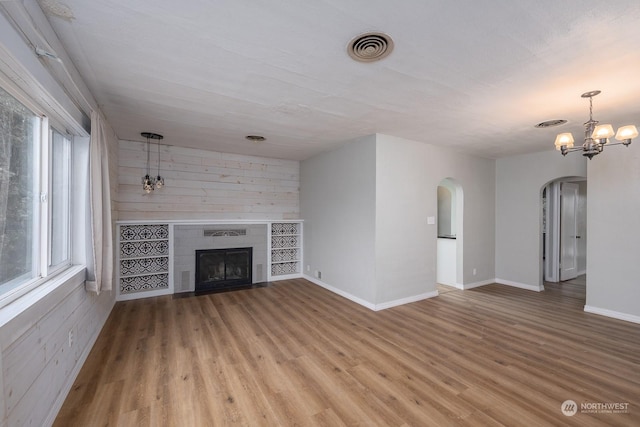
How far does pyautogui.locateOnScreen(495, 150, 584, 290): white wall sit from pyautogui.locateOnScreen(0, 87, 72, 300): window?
21.5 ft

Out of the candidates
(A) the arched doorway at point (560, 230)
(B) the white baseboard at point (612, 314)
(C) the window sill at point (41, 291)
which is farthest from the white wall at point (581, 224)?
(C) the window sill at point (41, 291)

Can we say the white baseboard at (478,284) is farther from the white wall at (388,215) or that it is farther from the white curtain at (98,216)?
the white curtain at (98,216)

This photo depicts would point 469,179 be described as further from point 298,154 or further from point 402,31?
point 402,31

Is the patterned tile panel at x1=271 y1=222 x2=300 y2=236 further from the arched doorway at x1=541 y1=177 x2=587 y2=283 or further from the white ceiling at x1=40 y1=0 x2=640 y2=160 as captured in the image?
the arched doorway at x1=541 y1=177 x2=587 y2=283

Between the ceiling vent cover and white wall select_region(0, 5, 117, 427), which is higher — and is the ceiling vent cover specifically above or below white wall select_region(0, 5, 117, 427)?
above

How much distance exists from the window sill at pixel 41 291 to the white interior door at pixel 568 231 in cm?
772

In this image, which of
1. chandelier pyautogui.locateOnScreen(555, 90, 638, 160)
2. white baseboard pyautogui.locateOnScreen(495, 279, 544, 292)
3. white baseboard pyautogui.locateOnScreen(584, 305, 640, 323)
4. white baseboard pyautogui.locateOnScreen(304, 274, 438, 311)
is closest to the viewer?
chandelier pyautogui.locateOnScreen(555, 90, 638, 160)

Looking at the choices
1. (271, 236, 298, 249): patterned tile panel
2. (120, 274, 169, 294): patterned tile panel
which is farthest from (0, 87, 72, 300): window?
(271, 236, 298, 249): patterned tile panel

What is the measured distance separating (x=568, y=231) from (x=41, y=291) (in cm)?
806

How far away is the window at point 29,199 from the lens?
5.10 feet

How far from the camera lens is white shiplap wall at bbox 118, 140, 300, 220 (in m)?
4.49

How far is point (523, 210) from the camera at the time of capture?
5.14 m

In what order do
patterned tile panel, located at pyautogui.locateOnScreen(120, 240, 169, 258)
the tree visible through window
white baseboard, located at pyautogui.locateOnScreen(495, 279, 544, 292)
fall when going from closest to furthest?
the tree visible through window
patterned tile panel, located at pyautogui.locateOnScreen(120, 240, 169, 258)
white baseboard, located at pyautogui.locateOnScreen(495, 279, 544, 292)

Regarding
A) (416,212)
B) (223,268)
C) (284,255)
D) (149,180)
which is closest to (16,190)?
(149,180)
